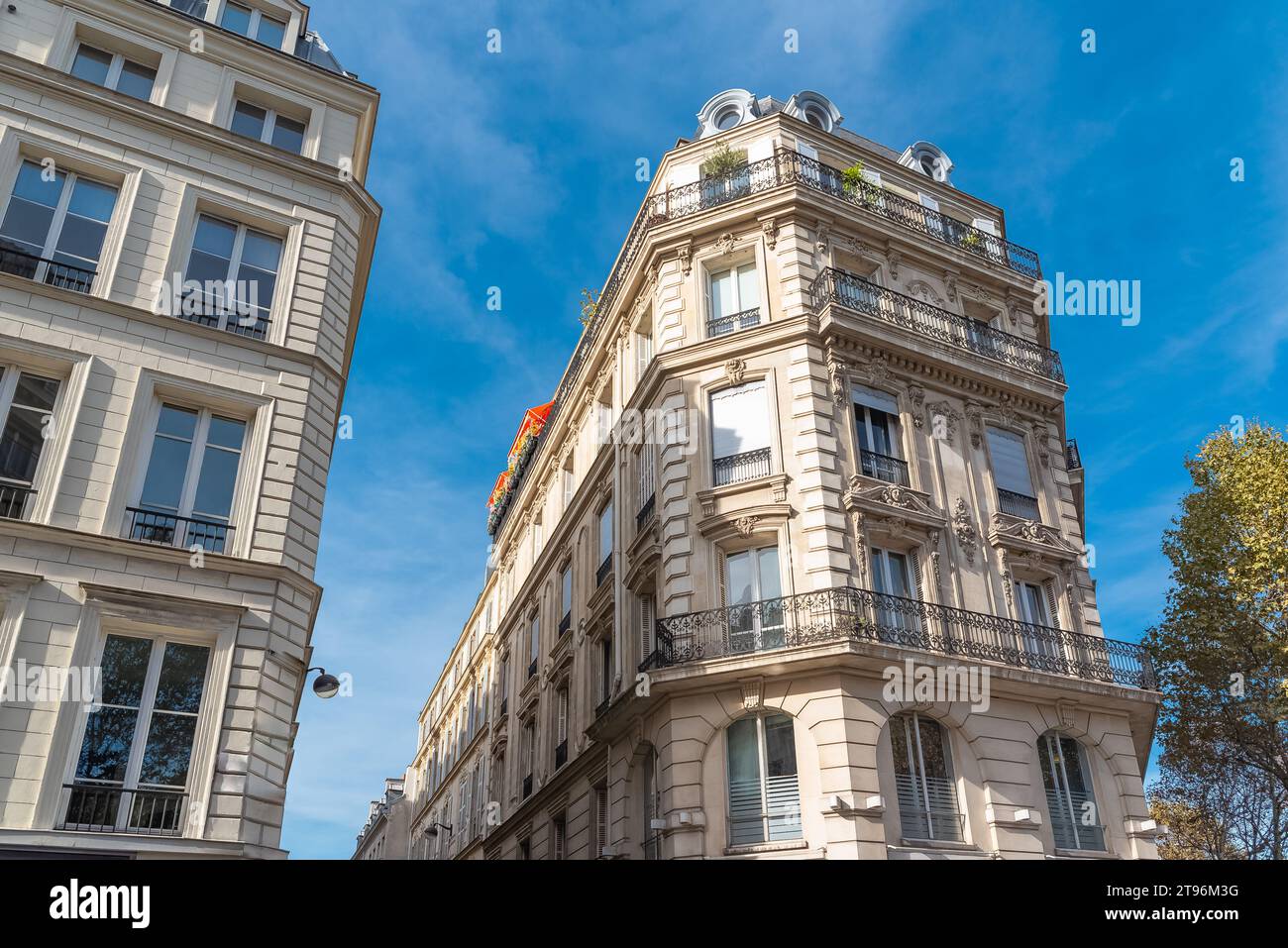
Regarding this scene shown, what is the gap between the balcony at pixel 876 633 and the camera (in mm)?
16547

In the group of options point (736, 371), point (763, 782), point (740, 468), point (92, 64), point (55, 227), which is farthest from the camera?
point (736, 371)

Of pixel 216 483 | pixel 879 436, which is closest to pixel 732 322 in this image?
pixel 879 436

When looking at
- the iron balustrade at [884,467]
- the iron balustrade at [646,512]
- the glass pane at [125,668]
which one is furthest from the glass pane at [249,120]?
the iron balustrade at [884,467]

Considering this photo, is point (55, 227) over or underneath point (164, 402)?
over

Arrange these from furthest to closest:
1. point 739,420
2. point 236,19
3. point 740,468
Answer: point 739,420
point 740,468
point 236,19

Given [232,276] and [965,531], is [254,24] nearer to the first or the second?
[232,276]

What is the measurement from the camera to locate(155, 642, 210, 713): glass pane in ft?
36.7

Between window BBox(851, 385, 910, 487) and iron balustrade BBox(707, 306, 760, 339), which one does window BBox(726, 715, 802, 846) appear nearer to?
window BBox(851, 385, 910, 487)

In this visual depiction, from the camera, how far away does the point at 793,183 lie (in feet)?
71.4

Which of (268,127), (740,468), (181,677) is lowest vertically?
(181,677)

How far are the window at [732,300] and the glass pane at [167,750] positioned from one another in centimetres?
1396

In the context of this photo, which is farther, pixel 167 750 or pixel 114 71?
pixel 114 71

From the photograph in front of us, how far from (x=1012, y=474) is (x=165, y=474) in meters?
17.3
